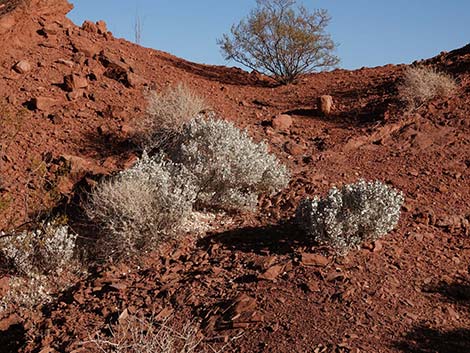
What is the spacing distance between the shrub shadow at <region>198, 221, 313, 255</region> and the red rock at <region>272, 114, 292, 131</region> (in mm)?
3493

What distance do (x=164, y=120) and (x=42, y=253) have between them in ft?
9.92

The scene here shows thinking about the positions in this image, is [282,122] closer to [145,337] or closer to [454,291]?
[454,291]

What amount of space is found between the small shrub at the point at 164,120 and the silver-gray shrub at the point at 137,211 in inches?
79.6

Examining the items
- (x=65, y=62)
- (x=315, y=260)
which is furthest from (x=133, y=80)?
(x=315, y=260)

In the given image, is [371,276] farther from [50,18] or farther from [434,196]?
[50,18]

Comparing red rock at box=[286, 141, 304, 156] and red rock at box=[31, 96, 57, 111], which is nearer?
red rock at box=[286, 141, 304, 156]

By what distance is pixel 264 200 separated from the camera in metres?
8.43

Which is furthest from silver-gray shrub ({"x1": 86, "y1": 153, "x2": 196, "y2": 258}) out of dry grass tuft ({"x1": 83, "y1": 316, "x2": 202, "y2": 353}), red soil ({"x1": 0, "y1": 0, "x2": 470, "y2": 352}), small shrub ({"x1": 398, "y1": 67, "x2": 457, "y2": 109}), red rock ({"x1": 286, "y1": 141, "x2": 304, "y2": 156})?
small shrub ({"x1": 398, "y1": 67, "x2": 457, "y2": 109})

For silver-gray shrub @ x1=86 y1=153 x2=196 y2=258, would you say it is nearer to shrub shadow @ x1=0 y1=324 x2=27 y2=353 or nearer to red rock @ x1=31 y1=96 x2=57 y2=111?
shrub shadow @ x1=0 y1=324 x2=27 y2=353

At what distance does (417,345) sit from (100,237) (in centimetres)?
397

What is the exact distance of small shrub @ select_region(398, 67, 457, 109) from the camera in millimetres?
11141

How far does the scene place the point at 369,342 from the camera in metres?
5.33

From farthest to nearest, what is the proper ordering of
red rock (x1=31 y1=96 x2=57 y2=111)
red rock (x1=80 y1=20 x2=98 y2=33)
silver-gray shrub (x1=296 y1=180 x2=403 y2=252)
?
red rock (x1=80 y1=20 x2=98 y2=33)
red rock (x1=31 y1=96 x2=57 y2=111)
silver-gray shrub (x1=296 y1=180 x2=403 y2=252)

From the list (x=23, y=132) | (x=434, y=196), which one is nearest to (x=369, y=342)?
(x=434, y=196)
